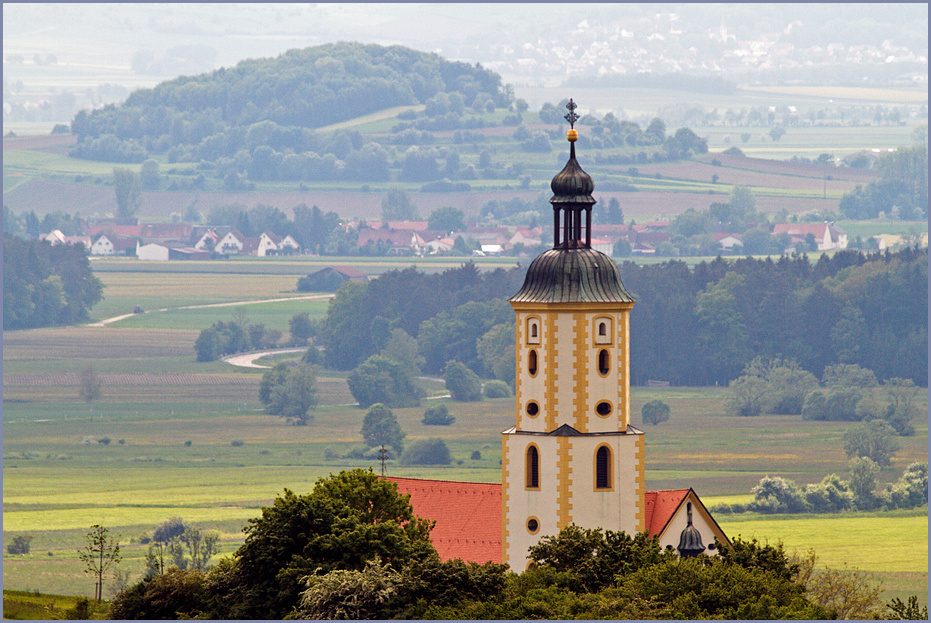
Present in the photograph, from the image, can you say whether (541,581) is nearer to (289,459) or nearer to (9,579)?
(9,579)

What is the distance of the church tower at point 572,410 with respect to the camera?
41.9 metres

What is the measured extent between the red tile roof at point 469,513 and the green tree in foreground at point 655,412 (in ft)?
416

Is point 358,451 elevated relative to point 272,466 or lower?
elevated

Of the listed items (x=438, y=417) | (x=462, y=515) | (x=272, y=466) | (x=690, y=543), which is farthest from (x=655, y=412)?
(x=690, y=543)

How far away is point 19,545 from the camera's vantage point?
127312 mm

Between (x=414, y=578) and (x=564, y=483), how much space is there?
7.92m

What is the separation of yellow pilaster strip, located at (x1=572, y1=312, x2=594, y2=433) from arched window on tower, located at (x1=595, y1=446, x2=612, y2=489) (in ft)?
2.30

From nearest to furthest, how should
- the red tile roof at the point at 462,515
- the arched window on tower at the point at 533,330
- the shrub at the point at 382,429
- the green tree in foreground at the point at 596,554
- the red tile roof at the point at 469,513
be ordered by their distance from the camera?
the green tree in foreground at the point at 596,554
the arched window on tower at the point at 533,330
the red tile roof at the point at 469,513
the red tile roof at the point at 462,515
the shrub at the point at 382,429

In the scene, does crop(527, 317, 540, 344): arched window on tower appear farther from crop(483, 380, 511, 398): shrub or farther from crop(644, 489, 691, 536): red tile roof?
crop(483, 380, 511, 398): shrub

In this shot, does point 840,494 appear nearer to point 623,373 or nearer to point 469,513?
point 469,513

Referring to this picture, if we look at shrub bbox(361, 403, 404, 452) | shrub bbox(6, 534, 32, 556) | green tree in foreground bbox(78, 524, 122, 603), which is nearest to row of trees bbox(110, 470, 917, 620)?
green tree in foreground bbox(78, 524, 122, 603)

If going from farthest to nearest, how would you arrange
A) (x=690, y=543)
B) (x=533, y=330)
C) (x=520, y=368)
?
(x=520, y=368), (x=533, y=330), (x=690, y=543)

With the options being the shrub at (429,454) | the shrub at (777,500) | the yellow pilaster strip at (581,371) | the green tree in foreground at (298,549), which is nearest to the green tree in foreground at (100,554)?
the green tree in foreground at (298,549)

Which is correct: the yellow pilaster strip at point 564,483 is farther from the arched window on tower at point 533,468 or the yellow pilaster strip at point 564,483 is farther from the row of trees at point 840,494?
the row of trees at point 840,494
